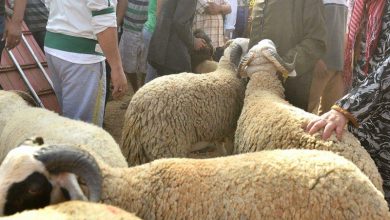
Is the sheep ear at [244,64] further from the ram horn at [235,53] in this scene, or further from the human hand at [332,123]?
the human hand at [332,123]

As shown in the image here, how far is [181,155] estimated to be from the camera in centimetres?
341

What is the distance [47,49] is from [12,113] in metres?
0.65

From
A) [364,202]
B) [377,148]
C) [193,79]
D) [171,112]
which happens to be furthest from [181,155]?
[364,202]

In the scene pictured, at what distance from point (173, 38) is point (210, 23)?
2.12ft

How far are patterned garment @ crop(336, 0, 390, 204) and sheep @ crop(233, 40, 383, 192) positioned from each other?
81 millimetres

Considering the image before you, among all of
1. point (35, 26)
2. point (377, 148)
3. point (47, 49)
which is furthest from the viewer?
point (35, 26)

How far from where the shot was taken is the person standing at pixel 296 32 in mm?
3482

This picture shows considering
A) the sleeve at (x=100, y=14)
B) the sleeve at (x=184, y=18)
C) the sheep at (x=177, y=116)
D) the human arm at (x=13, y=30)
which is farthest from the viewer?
the sleeve at (x=184, y=18)

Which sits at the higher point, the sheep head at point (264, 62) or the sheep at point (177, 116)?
the sheep head at point (264, 62)

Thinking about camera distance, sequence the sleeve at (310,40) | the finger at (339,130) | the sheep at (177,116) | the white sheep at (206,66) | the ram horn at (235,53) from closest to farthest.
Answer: the finger at (339,130)
the sheep at (177,116)
the sleeve at (310,40)
the ram horn at (235,53)
the white sheep at (206,66)

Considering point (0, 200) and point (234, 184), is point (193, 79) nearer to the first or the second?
point (234, 184)

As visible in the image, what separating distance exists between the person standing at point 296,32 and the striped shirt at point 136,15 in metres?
2.44

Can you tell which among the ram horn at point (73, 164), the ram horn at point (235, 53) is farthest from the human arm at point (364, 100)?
the ram horn at point (235, 53)

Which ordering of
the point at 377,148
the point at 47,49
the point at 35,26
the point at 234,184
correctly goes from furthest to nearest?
the point at 35,26
the point at 47,49
the point at 377,148
the point at 234,184
